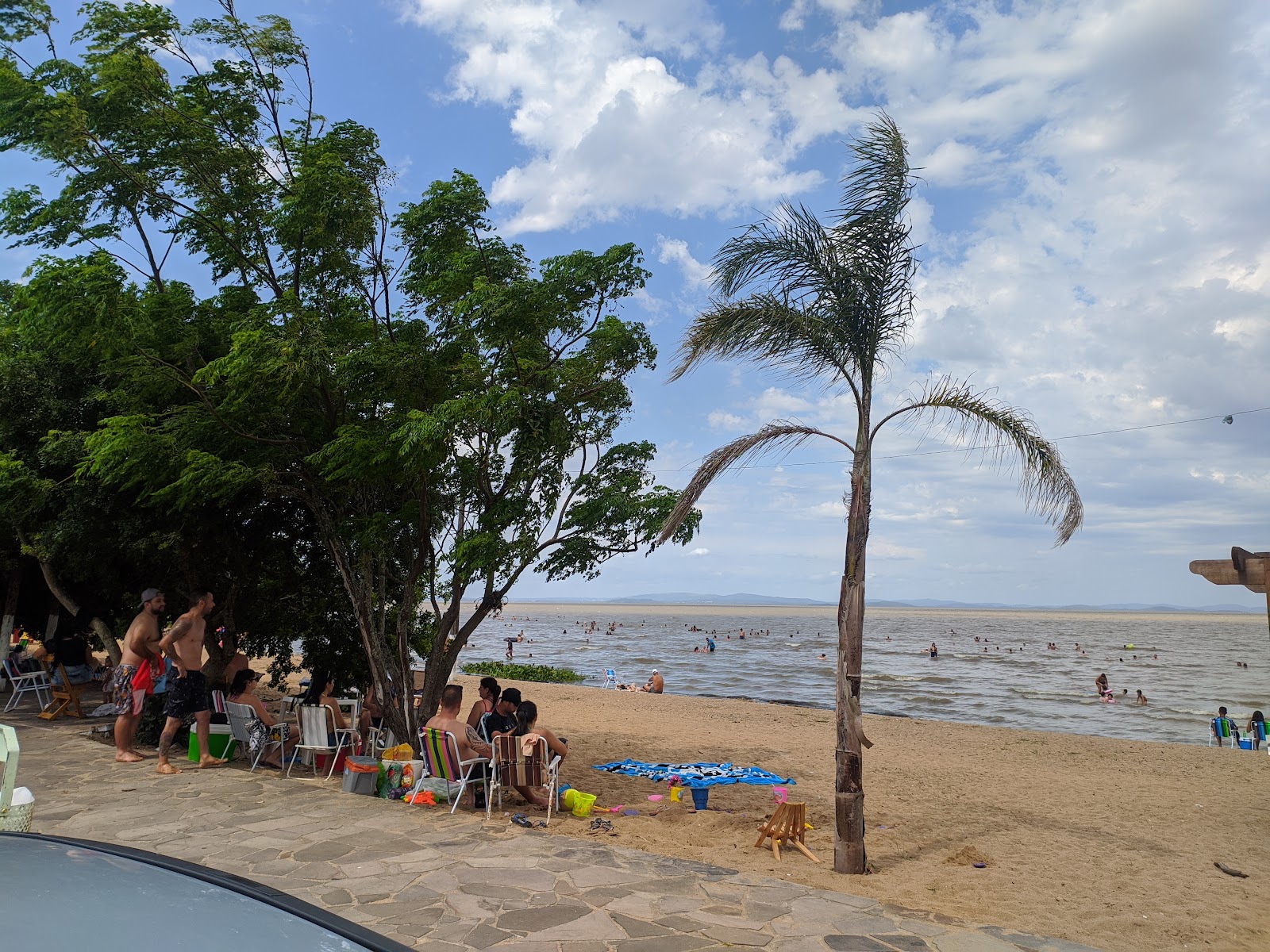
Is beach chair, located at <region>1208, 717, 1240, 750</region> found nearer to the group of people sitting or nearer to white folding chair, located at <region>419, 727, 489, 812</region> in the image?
the group of people sitting

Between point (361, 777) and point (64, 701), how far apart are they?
22.7 feet

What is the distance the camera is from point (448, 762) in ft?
24.3

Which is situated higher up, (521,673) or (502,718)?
(502,718)

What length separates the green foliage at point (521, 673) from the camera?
96.0ft

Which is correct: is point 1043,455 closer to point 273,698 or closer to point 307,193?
point 307,193

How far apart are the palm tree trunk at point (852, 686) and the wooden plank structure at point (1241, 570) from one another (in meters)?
3.28

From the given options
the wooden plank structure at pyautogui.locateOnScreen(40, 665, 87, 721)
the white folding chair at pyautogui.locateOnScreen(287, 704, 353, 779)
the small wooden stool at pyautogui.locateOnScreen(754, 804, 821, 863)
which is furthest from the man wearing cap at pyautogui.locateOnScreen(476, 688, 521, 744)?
the wooden plank structure at pyautogui.locateOnScreen(40, 665, 87, 721)

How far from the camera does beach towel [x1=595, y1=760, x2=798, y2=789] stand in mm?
10500

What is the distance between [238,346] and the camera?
7.87 metres

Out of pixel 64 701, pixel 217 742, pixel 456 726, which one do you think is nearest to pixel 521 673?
pixel 64 701

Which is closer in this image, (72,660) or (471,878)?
(471,878)

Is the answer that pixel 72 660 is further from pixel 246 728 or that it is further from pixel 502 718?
pixel 502 718

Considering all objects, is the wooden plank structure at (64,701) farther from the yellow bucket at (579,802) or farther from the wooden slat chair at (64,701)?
the yellow bucket at (579,802)

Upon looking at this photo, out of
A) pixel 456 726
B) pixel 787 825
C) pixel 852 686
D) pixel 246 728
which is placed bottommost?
pixel 787 825
